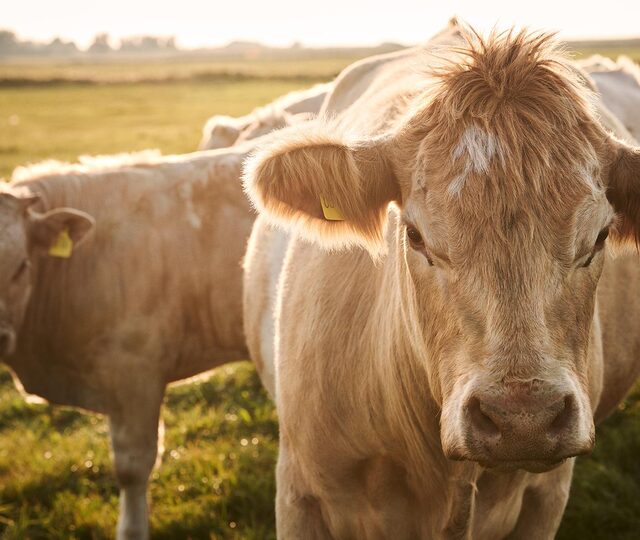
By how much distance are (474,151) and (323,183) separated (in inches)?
19.8

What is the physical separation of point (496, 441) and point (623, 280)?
212 centimetres

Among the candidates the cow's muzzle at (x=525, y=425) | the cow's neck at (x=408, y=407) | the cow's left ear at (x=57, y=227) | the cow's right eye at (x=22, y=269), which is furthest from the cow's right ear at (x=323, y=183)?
the cow's right eye at (x=22, y=269)

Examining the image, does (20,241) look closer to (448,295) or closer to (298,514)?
(298,514)

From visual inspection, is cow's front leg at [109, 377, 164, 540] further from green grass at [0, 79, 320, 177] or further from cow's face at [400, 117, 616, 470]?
green grass at [0, 79, 320, 177]

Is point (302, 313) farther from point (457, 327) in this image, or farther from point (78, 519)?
point (78, 519)

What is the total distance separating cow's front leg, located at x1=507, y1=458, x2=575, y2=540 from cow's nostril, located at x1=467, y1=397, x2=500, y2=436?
125 cm

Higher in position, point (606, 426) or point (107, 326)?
point (107, 326)

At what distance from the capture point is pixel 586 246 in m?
2.18

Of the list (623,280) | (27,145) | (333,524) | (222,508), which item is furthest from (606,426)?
(27,145)

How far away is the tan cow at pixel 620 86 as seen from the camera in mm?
4742

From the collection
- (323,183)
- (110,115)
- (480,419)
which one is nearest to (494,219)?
(480,419)

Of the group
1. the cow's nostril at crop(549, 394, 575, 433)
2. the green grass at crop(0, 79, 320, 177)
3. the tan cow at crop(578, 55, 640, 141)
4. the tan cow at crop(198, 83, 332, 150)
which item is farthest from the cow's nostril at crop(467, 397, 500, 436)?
the green grass at crop(0, 79, 320, 177)

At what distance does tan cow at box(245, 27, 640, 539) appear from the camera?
2.06 m

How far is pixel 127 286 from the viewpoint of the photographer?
517 cm
